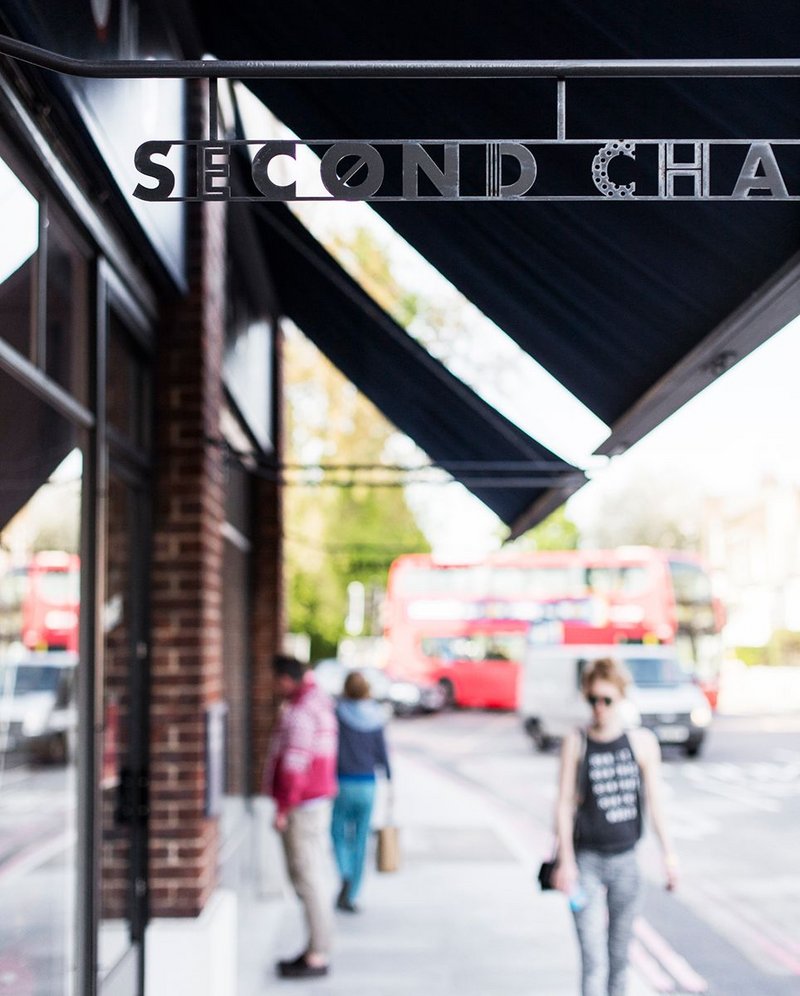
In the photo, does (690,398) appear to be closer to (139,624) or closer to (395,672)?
(139,624)

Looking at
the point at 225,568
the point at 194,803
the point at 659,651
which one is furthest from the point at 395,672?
the point at 194,803

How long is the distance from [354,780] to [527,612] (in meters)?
26.4

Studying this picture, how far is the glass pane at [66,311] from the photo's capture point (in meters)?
4.65

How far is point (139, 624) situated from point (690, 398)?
2.85 meters

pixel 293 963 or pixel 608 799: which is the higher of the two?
pixel 608 799

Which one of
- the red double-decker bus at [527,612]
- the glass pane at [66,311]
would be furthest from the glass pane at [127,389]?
the red double-decker bus at [527,612]

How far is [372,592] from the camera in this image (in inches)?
2140

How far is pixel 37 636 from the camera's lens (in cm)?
958

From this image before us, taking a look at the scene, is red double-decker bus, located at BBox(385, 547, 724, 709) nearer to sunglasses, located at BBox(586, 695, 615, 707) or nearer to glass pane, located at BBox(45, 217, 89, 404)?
sunglasses, located at BBox(586, 695, 615, 707)

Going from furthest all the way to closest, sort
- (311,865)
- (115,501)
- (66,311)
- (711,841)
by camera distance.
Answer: (711,841) < (311,865) < (115,501) < (66,311)

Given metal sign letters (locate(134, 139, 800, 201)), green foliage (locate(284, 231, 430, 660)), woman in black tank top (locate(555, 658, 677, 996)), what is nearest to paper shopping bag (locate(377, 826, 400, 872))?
green foliage (locate(284, 231, 430, 660))

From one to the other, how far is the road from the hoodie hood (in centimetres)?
244

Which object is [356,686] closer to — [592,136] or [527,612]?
[592,136]

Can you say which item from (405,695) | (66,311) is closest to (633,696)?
(405,695)
